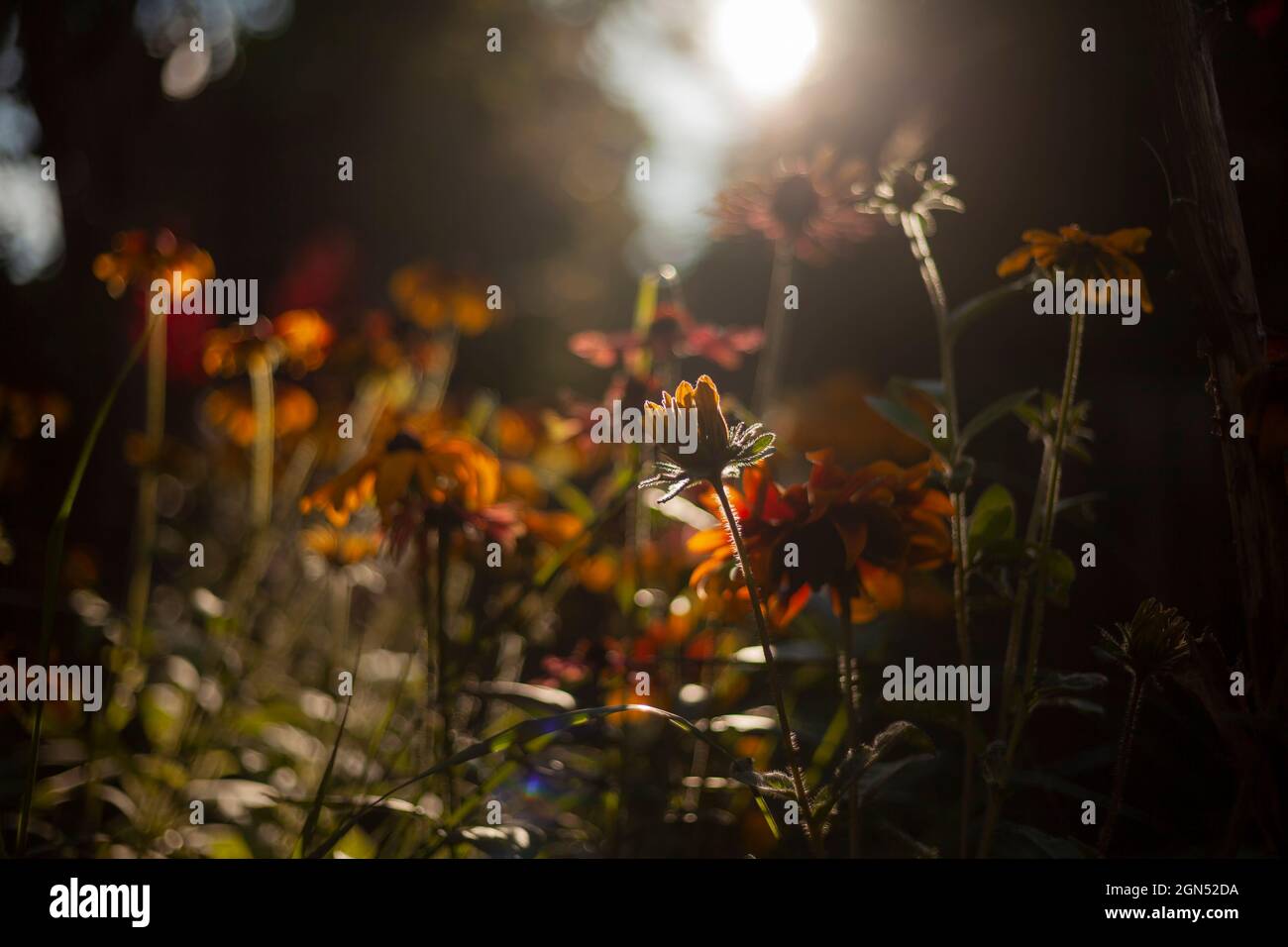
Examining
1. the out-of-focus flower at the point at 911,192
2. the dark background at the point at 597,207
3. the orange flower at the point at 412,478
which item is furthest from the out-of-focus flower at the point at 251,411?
the out-of-focus flower at the point at 911,192

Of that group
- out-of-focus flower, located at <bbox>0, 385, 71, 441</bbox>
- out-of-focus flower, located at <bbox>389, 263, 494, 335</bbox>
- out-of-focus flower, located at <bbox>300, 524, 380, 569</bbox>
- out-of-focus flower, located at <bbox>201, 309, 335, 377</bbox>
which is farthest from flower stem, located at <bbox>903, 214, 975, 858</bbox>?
out-of-focus flower, located at <bbox>0, 385, 71, 441</bbox>

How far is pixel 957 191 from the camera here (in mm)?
1109

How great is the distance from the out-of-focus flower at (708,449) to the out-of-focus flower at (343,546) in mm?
542

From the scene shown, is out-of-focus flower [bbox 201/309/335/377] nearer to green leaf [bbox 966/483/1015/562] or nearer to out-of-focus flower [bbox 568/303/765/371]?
out-of-focus flower [bbox 568/303/765/371]

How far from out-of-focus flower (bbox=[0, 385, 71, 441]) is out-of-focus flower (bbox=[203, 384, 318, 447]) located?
241 millimetres

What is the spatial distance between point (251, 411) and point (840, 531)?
1186mm

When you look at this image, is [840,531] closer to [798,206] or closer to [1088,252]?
[1088,252]

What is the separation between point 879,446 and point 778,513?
0.70 m

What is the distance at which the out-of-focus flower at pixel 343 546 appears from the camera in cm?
103

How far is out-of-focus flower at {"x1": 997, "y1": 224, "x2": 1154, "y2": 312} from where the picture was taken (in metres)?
0.66

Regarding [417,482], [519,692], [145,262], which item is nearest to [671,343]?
[417,482]

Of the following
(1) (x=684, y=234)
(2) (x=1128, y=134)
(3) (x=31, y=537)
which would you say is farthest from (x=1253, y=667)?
(3) (x=31, y=537)

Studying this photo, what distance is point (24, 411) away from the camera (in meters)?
1.37
